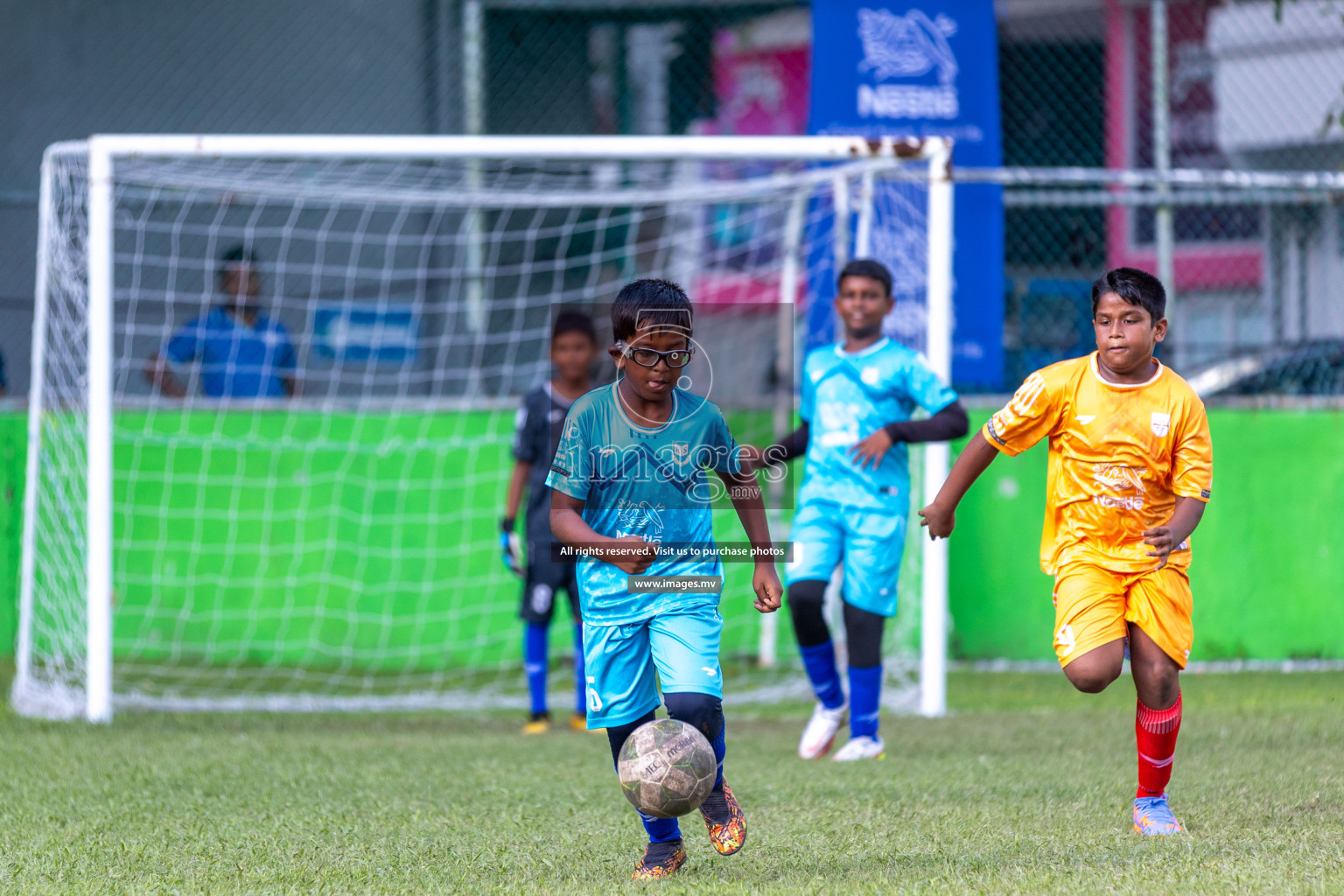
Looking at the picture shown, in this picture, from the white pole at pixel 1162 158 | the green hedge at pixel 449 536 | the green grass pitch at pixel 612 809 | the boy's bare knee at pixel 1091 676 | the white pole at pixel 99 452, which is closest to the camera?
the green grass pitch at pixel 612 809

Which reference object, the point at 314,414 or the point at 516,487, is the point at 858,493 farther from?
the point at 314,414

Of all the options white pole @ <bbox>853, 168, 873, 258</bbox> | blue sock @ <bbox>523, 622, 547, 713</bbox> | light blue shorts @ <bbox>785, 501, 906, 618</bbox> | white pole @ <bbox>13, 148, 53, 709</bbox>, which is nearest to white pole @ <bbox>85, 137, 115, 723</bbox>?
white pole @ <bbox>13, 148, 53, 709</bbox>

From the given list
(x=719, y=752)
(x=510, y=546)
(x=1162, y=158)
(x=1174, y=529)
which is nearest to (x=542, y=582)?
(x=510, y=546)

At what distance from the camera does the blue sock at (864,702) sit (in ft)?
18.4

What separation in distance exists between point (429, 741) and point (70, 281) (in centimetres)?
297

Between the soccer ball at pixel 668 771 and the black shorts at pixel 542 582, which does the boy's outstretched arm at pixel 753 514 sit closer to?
the soccer ball at pixel 668 771

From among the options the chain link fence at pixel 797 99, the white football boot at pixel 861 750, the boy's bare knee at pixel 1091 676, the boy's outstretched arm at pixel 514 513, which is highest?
the chain link fence at pixel 797 99

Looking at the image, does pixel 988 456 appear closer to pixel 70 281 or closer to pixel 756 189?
pixel 756 189

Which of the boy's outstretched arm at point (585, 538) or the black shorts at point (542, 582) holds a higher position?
the boy's outstretched arm at point (585, 538)

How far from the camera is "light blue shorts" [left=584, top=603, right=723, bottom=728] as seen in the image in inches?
144

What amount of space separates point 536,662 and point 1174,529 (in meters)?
3.36

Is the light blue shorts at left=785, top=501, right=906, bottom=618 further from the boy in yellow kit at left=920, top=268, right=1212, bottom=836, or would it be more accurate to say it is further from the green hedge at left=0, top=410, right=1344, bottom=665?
the green hedge at left=0, top=410, right=1344, bottom=665

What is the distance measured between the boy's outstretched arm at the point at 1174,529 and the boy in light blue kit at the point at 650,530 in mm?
1001

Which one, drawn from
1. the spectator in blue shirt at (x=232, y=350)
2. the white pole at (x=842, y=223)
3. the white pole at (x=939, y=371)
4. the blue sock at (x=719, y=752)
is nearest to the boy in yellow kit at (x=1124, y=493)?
the blue sock at (x=719, y=752)
